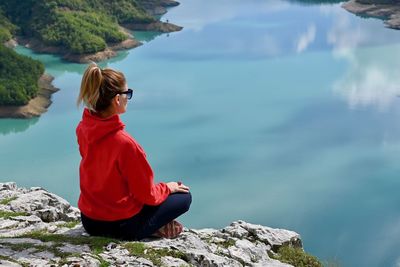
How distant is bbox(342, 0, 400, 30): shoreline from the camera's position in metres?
55.4

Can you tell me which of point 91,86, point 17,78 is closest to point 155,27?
point 17,78

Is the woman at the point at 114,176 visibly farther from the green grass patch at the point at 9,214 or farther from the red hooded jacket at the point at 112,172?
the green grass patch at the point at 9,214

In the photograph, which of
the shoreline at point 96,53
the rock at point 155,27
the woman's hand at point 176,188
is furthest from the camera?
the rock at point 155,27

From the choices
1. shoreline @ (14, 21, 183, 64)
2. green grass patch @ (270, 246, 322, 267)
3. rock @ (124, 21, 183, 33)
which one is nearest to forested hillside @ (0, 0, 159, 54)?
shoreline @ (14, 21, 183, 64)

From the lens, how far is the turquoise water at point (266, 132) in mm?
Answer: 17469

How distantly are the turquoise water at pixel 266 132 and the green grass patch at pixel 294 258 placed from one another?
Result: 9.34 metres

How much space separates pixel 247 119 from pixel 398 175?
9.14m

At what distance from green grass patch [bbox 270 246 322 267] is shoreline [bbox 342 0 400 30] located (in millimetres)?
52181

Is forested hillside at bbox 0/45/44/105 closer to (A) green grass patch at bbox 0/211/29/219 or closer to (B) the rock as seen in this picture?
(B) the rock

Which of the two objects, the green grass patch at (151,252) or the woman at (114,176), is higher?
the woman at (114,176)

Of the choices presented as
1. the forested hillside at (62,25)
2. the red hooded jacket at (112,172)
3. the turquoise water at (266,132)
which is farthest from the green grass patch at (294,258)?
the forested hillside at (62,25)

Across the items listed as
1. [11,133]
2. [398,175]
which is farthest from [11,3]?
[398,175]

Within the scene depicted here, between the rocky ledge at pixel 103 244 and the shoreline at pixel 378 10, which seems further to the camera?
the shoreline at pixel 378 10

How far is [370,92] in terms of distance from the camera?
31.8 m
